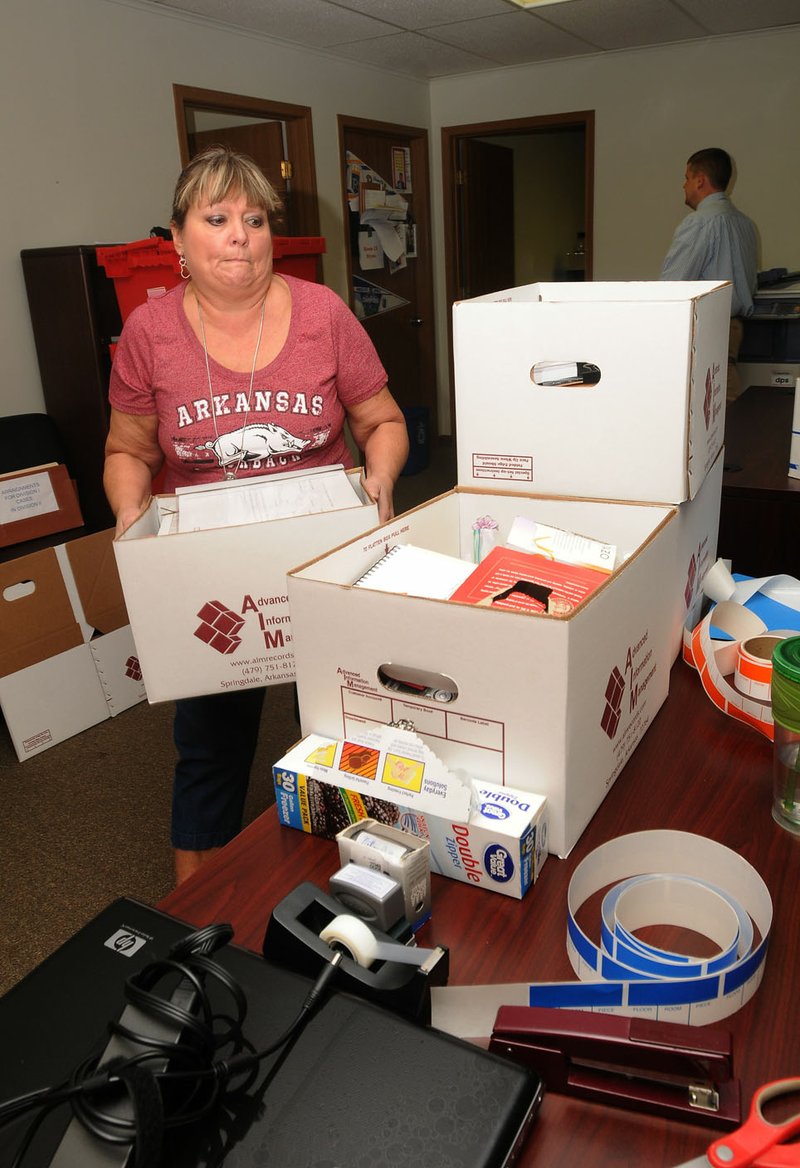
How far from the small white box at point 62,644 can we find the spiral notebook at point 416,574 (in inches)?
72.1

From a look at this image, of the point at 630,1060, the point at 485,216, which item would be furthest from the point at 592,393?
the point at 485,216

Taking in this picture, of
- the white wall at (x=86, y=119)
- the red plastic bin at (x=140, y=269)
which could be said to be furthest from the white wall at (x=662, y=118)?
the red plastic bin at (x=140, y=269)

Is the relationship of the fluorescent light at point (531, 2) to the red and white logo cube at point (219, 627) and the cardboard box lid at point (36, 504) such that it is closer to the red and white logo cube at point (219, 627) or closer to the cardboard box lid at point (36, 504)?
the cardboard box lid at point (36, 504)

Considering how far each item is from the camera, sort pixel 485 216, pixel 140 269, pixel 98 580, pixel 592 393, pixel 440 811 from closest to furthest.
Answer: pixel 440 811 → pixel 592 393 → pixel 98 580 → pixel 140 269 → pixel 485 216

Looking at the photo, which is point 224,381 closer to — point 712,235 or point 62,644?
point 62,644

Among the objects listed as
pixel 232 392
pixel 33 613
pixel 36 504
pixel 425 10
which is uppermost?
pixel 425 10

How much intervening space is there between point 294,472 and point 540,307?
491 millimetres

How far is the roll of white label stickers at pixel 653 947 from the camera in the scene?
2.19ft

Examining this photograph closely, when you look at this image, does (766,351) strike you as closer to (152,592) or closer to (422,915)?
(152,592)

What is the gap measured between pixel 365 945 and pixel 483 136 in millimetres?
6037

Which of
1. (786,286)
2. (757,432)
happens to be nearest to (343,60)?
(786,286)

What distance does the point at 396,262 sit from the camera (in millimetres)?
5652

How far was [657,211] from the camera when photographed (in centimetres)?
537

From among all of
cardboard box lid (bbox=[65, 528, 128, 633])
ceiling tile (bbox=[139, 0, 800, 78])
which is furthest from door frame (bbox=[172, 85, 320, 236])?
cardboard box lid (bbox=[65, 528, 128, 633])
